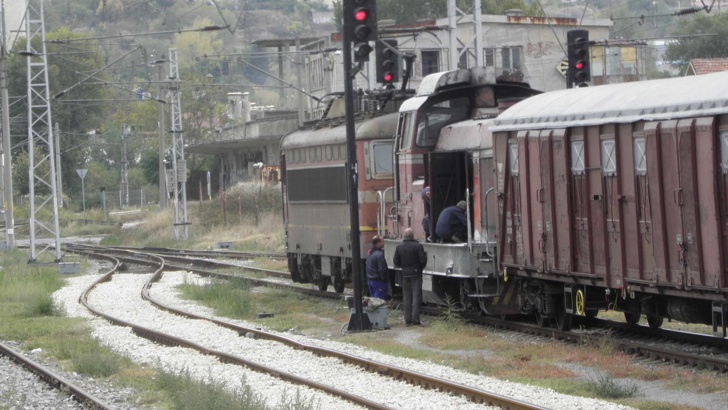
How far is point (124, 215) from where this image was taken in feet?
254

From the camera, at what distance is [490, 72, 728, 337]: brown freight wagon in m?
12.4

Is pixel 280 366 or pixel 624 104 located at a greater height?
pixel 624 104

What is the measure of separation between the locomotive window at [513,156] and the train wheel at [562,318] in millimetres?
1939

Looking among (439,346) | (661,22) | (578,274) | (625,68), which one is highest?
(661,22)

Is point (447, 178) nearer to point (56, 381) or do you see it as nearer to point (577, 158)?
point (577, 158)

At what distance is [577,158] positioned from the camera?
586 inches

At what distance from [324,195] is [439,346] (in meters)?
8.04

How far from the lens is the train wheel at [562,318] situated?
641 inches

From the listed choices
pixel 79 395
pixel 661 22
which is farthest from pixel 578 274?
pixel 661 22

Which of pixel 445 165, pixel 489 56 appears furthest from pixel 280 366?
pixel 489 56

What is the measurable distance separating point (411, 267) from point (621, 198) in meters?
5.20

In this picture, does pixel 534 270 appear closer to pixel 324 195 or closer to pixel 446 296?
pixel 446 296

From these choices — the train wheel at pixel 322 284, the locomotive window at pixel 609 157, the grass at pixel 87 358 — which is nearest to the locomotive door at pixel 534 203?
the locomotive window at pixel 609 157

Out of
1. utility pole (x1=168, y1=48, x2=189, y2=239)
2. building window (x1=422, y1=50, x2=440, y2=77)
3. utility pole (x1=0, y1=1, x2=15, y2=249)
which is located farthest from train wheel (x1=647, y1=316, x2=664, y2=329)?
building window (x1=422, y1=50, x2=440, y2=77)
